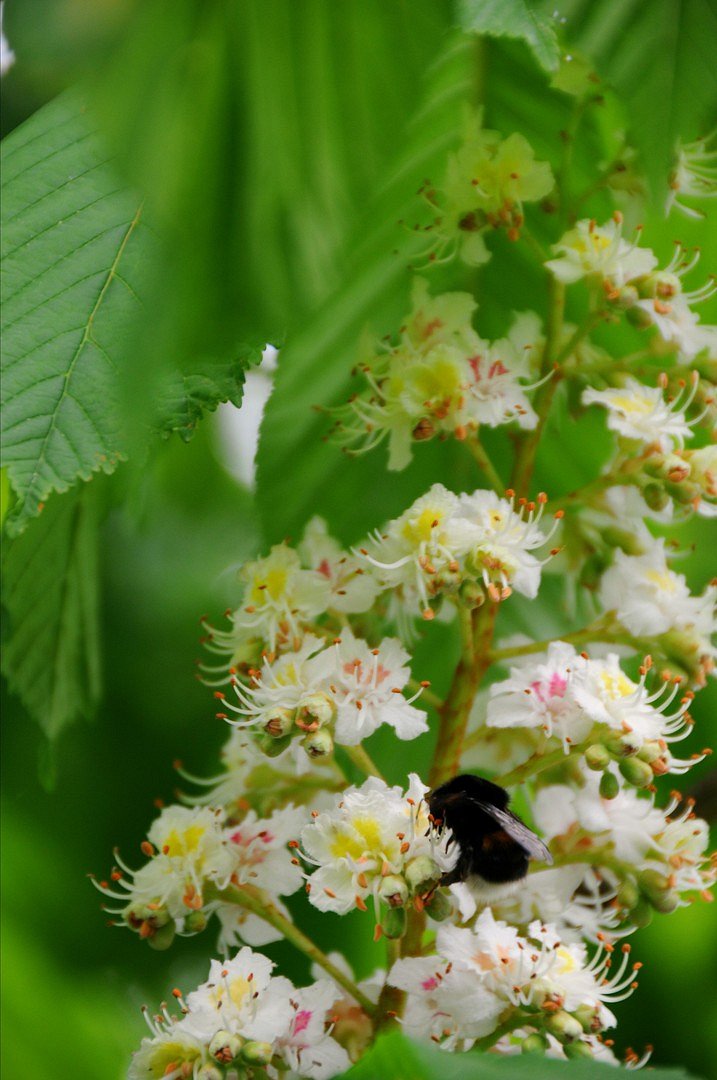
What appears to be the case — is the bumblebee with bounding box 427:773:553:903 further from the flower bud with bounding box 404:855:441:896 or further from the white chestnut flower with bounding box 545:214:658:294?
the white chestnut flower with bounding box 545:214:658:294

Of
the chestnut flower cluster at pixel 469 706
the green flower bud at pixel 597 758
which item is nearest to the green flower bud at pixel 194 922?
the chestnut flower cluster at pixel 469 706

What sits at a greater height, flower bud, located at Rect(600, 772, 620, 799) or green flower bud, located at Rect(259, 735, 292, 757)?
green flower bud, located at Rect(259, 735, 292, 757)

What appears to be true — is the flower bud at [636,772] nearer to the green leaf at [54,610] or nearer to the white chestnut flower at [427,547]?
the white chestnut flower at [427,547]

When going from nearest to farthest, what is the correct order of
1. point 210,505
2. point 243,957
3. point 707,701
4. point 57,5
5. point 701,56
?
point 57,5, point 701,56, point 243,957, point 707,701, point 210,505

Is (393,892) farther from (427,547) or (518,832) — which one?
(427,547)

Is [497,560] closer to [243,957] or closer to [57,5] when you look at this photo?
[243,957]

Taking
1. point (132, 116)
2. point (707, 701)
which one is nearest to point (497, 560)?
point (132, 116)

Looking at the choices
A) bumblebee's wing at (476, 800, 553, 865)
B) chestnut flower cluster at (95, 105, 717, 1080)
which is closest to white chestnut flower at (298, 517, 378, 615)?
chestnut flower cluster at (95, 105, 717, 1080)
